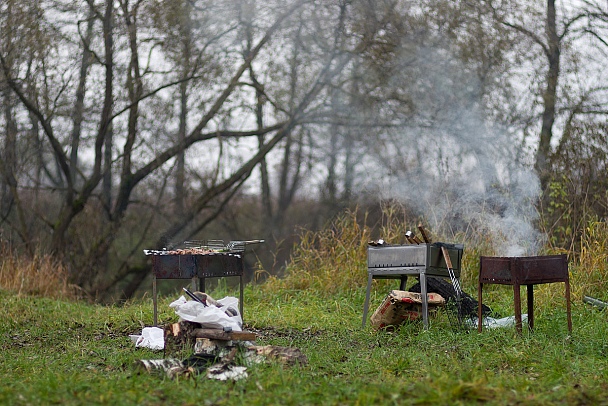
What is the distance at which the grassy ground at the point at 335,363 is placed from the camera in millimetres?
3988

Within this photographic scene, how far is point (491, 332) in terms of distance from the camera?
6.31 meters

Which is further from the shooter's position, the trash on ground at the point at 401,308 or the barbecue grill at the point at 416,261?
the trash on ground at the point at 401,308

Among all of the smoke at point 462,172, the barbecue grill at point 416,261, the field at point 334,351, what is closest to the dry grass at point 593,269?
the field at point 334,351

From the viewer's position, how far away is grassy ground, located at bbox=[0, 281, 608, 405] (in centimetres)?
399

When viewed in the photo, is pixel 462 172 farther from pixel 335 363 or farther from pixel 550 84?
pixel 335 363

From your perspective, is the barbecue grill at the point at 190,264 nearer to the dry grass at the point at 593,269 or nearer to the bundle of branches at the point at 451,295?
the bundle of branches at the point at 451,295

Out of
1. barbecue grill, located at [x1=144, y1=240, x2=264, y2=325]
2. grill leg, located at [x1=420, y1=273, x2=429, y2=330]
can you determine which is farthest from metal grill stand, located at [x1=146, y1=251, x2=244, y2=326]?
grill leg, located at [x1=420, y1=273, x2=429, y2=330]

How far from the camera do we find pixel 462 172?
1264 centimetres


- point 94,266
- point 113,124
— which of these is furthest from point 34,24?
point 94,266

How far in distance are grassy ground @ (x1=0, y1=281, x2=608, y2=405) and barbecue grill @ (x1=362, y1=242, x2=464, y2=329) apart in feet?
1.50

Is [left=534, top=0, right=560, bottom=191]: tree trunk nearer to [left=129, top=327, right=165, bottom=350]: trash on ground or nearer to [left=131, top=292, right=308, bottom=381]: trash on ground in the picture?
[left=129, top=327, right=165, bottom=350]: trash on ground

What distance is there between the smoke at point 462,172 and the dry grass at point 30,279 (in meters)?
5.46

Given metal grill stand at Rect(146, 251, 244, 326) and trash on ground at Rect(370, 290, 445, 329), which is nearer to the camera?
metal grill stand at Rect(146, 251, 244, 326)

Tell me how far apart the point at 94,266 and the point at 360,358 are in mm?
10399
